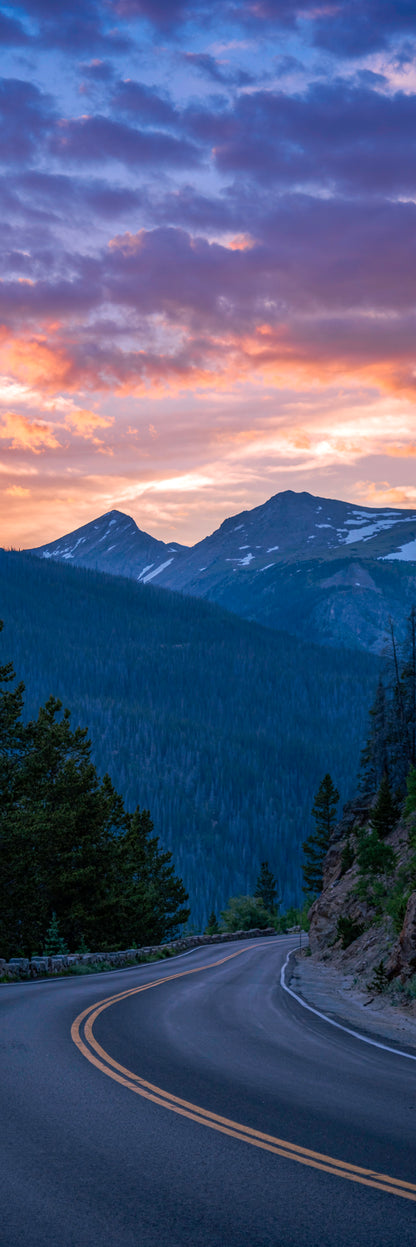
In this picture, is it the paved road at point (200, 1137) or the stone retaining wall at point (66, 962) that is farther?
the stone retaining wall at point (66, 962)

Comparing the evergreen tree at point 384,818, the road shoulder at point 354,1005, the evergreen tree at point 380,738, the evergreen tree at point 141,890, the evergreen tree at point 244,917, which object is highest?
the evergreen tree at point 380,738

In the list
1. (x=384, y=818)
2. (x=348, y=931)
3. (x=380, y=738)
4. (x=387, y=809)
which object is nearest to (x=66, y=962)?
(x=348, y=931)

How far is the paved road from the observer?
602 cm

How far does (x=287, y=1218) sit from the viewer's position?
6090 millimetres

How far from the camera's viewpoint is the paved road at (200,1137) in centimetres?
602

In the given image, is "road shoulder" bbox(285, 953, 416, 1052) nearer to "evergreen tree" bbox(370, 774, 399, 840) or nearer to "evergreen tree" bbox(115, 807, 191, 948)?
"evergreen tree" bbox(370, 774, 399, 840)

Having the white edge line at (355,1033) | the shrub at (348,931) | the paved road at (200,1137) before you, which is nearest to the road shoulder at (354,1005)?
the white edge line at (355,1033)

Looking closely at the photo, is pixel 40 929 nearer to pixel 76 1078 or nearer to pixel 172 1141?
pixel 76 1078

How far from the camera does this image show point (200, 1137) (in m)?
8.00

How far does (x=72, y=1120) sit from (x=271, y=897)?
116 m

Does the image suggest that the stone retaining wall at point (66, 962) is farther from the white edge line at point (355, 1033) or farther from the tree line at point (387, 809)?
the tree line at point (387, 809)

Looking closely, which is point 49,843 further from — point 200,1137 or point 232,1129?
point 200,1137

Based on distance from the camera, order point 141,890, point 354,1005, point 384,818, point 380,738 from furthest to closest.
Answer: point 141,890 < point 380,738 < point 384,818 < point 354,1005

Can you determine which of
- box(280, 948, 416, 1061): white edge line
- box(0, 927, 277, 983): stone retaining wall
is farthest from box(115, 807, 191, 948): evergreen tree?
box(280, 948, 416, 1061): white edge line
